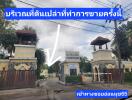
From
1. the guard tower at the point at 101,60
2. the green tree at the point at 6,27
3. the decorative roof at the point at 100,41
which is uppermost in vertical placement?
the green tree at the point at 6,27

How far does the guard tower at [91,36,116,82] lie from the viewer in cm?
2897

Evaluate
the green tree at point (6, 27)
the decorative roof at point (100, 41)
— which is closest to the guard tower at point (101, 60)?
the decorative roof at point (100, 41)

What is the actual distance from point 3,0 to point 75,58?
17.0m

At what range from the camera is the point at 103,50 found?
1192 inches

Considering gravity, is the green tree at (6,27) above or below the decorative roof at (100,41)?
above

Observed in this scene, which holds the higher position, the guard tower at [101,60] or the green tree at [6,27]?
the green tree at [6,27]

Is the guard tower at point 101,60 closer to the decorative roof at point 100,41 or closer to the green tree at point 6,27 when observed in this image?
the decorative roof at point 100,41

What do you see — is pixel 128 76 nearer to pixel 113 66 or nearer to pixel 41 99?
pixel 113 66

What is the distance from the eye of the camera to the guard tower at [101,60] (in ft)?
95.0

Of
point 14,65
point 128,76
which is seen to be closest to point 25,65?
point 14,65

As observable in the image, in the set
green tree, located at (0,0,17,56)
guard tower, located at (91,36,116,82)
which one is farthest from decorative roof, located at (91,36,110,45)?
green tree, located at (0,0,17,56)

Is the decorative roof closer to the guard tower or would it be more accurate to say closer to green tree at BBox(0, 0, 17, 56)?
the guard tower

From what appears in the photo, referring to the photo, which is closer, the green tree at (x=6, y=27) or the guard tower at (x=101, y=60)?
the green tree at (x=6, y=27)

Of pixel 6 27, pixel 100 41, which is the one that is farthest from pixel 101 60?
pixel 6 27
